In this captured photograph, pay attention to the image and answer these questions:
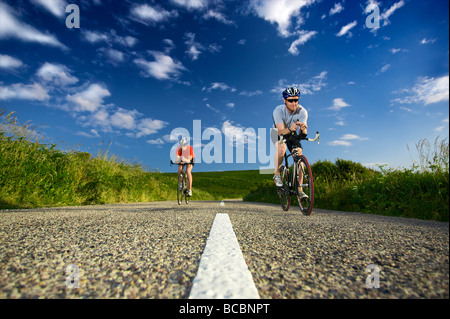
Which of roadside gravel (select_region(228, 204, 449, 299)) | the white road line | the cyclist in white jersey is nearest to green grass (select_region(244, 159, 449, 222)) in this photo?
the cyclist in white jersey

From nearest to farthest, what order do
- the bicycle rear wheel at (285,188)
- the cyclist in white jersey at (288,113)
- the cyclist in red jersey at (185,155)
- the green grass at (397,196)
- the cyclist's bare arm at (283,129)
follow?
the green grass at (397,196) < the cyclist's bare arm at (283,129) < the cyclist in white jersey at (288,113) < the bicycle rear wheel at (285,188) < the cyclist in red jersey at (185,155)

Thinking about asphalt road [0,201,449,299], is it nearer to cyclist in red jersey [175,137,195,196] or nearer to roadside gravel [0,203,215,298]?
roadside gravel [0,203,215,298]

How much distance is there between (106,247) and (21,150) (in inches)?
269

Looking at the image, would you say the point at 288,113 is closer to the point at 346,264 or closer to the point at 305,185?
the point at 305,185

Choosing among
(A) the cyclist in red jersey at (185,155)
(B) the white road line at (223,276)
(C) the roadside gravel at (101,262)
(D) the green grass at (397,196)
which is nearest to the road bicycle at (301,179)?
(D) the green grass at (397,196)

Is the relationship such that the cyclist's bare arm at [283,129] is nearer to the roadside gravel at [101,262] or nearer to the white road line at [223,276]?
the roadside gravel at [101,262]

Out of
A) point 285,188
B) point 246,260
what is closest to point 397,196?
point 285,188

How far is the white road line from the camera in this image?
1.22m

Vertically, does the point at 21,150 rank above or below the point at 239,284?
above

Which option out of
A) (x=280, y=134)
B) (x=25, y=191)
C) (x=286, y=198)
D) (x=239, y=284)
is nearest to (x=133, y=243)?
(x=239, y=284)

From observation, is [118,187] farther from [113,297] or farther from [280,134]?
[113,297]

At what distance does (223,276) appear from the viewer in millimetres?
1431

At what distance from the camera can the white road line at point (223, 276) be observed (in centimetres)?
122
